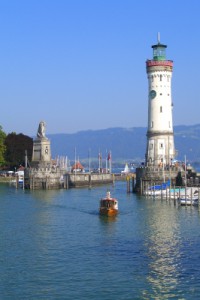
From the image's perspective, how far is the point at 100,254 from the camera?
45500 mm

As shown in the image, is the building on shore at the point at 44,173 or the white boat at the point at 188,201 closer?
the white boat at the point at 188,201

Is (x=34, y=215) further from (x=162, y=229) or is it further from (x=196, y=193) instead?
(x=196, y=193)

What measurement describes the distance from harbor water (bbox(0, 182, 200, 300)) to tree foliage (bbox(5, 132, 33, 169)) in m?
77.0

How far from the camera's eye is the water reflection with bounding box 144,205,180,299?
3669 centimetres

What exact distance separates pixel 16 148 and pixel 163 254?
4368 inches

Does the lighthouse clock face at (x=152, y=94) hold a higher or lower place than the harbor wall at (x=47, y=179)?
higher

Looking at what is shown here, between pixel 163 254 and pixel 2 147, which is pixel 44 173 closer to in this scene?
pixel 2 147

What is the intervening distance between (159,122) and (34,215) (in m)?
40.4

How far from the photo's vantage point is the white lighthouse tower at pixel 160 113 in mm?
105438

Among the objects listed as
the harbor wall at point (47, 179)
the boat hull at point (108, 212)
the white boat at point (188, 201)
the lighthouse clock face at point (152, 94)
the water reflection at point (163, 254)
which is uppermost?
the lighthouse clock face at point (152, 94)

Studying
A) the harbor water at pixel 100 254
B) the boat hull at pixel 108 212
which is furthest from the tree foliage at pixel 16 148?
the boat hull at pixel 108 212

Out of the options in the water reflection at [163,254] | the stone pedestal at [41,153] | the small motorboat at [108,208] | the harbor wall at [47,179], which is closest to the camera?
the water reflection at [163,254]

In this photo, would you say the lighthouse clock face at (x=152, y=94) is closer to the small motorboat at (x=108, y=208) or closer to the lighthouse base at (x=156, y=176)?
the lighthouse base at (x=156, y=176)

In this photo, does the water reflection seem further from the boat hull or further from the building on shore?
the building on shore
